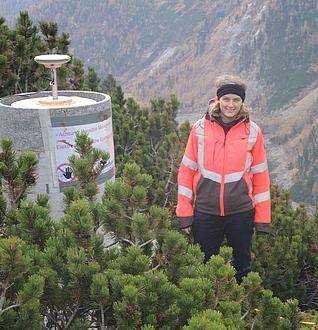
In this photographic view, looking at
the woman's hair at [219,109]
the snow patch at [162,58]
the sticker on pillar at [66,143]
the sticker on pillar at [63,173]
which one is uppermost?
the woman's hair at [219,109]

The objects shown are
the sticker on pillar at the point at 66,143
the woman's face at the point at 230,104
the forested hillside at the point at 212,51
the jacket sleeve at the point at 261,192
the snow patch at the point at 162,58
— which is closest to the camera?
the woman's face at the point at 230,104

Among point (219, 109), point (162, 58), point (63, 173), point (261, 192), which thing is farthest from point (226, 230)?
point (162, 58)

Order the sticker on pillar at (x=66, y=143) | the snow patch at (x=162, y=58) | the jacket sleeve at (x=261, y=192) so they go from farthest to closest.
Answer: the snow patch at (x=162, y=58) → the sticker on pillar at (x=66, y=143) → the jacket sleeve at (x=261, y=192)

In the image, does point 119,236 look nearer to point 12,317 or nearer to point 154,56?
point 12,317

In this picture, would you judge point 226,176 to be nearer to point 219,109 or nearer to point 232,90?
point 219,109

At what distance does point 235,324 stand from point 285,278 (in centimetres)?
298

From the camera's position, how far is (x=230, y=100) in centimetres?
345

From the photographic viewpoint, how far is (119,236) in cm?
268

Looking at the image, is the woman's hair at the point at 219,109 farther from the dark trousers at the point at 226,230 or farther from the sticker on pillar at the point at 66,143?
the sticker on pillar at the point at 66,143

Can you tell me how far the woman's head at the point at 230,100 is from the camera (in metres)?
3.44

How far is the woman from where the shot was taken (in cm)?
349

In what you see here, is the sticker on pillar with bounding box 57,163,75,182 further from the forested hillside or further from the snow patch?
the snow patch

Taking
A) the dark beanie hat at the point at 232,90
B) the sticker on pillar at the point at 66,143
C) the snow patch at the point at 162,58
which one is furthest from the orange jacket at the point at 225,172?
the snow patch at the point at 162,58

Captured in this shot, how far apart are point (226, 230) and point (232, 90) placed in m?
1.02
